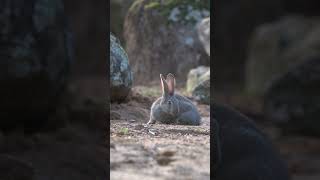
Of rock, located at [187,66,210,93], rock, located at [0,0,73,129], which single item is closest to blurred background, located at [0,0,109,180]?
rock, located at [0,0,73,129]

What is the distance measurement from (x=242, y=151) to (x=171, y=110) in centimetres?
47

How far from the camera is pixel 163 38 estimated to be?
4.12m

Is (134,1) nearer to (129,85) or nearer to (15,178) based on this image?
(129,85)

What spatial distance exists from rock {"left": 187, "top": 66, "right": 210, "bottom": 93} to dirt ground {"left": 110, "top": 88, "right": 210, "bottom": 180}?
0.99 metres

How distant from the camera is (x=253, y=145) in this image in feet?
6.64

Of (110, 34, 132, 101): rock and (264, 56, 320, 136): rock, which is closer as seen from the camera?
(264, 56, 320, 136): rock

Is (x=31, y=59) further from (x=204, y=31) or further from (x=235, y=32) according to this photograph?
(x=204, y=31)

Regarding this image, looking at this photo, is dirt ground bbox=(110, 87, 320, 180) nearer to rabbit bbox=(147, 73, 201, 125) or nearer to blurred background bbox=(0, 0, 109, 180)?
blurred background bbox=(0, 0, 109, 180)

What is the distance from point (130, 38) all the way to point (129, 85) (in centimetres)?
95

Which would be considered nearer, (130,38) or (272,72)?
(272,72)

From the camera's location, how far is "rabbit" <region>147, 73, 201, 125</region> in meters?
2.33

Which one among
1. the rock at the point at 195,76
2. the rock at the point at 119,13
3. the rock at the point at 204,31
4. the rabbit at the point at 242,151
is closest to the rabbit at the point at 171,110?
the rabbit at the point at 242,151

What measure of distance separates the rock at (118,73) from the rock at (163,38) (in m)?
0.63

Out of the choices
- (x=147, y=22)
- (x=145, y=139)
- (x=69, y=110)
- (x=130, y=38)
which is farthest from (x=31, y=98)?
(x=147, y=22)
